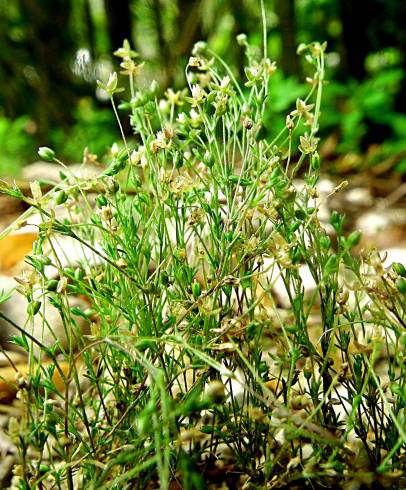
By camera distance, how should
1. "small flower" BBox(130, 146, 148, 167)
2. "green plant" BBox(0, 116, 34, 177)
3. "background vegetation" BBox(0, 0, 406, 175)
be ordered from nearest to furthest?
"small flower" BBox(130, 146, 148, 167), "green plant" BBox(0, 116, 34, 177), "background vegetation" BBox(0, 0, 406, 175)

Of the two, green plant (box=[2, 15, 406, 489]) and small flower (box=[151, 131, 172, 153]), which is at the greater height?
small flower (box=[151, 131, 172, 153])

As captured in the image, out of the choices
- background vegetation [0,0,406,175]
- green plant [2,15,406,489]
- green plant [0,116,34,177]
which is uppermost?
background vegetation [0,0,406,175]

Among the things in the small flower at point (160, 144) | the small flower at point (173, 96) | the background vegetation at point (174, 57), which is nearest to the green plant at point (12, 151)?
the background vegetation at point (174, 57)

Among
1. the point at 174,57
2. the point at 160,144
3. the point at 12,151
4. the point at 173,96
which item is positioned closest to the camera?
the point at 160,144

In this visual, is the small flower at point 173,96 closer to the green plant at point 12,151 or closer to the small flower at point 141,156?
the small flower at point 141,156

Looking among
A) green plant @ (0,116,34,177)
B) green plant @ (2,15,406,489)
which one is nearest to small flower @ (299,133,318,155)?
green plant @ (2,15,406,489)

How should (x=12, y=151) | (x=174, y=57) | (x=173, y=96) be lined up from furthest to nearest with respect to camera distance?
(x=174, y=57) < (x=12, y=151) < (x=173, y=96)

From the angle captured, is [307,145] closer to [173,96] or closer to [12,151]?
[173,96]

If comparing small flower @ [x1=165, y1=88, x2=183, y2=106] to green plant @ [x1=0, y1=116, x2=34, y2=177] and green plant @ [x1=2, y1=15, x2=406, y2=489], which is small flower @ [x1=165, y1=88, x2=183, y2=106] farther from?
green plant @ [x1=0, y1=116, x2=34, y2=177]

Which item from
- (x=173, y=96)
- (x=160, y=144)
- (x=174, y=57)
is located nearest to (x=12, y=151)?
(x=174, y=57)
